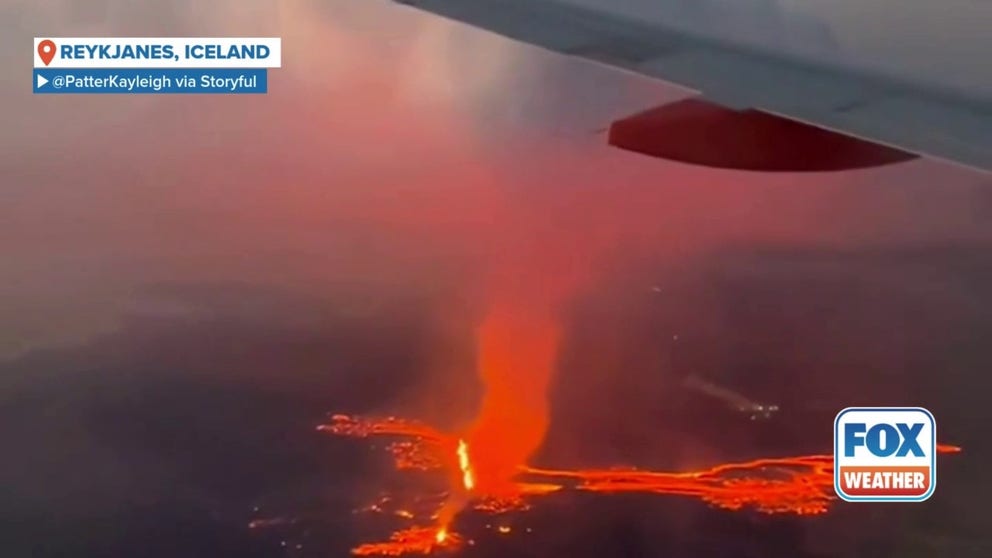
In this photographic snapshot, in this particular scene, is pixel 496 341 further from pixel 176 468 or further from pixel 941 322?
pixel 941 322

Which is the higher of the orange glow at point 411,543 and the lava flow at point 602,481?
the lava flow at point 602,481

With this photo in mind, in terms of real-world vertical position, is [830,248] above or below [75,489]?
above

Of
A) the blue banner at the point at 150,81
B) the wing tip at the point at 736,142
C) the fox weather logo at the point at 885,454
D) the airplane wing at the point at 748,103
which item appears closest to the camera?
the airplane wing at the point at 748,103

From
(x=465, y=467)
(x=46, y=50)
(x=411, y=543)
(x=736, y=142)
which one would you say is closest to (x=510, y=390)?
(x=465, y=467)

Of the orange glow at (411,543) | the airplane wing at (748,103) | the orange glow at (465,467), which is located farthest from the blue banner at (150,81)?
the orange glow at (411,543)

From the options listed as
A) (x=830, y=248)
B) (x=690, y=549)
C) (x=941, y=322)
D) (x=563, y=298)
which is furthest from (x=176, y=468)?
(x=941, y=322)

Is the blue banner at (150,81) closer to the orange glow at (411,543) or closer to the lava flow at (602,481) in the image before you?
the lava flow at (602,481)

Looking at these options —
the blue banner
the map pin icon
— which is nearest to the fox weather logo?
the blue banner

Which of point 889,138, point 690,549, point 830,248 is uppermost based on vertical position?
point 889,138

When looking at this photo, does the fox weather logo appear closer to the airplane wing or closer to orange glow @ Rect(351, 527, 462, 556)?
the airplane wing
